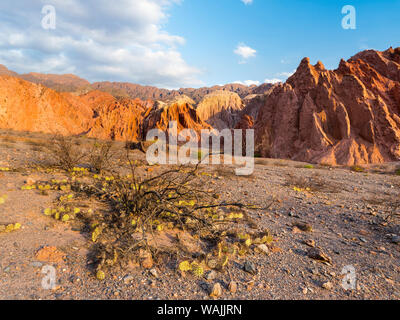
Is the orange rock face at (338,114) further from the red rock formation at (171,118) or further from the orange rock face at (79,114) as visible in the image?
the red rock formation at (171,118)

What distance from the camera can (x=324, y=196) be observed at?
18.7 ft

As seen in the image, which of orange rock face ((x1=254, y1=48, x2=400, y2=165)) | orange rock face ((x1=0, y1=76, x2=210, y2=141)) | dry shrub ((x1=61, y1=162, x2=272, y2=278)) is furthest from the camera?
Answer: orange rock face ((x1=0, y1=76, x2=210, y2=141))

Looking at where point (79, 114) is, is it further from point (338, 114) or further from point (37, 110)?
point (338, 114)

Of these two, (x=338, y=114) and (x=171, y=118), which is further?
(x=171, y=118)

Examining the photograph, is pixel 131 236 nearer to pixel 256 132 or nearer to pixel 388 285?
pixel 388 285

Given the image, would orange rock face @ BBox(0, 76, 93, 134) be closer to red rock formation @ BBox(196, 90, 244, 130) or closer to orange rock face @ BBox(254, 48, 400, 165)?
orange rock face @ BBox(254, 48, 400, 165)

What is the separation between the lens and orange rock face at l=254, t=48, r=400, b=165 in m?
17.8

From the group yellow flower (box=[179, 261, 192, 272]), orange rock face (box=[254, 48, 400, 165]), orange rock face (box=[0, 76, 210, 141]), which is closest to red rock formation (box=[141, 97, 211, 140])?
orange rock face (box=[0, 76, 210, 141])

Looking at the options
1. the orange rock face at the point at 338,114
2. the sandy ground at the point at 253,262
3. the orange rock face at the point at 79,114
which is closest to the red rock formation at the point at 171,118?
the orange rock face at the point at 79,114

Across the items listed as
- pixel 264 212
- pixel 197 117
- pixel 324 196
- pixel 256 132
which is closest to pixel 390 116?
pixel 256 132

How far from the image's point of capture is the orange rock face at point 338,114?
17.8 meters

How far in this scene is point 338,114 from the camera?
19.3 metres

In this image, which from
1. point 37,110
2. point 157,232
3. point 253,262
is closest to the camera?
point 253,262

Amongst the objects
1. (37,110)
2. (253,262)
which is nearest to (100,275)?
(253,262)
